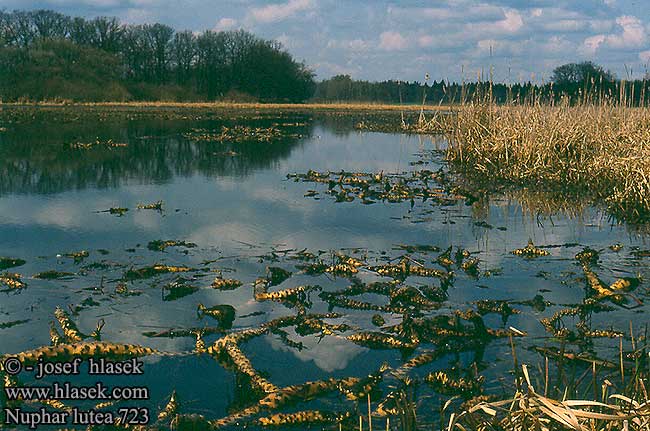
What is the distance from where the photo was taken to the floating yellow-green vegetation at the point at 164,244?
21.3 ft

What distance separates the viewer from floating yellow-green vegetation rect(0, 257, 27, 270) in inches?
222

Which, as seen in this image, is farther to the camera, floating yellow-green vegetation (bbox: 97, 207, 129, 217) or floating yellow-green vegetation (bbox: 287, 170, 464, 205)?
floating yellow-green vegetation (bbox: 287, 170, 464, 205)

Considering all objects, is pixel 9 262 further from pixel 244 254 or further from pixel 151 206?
pixel 151 206

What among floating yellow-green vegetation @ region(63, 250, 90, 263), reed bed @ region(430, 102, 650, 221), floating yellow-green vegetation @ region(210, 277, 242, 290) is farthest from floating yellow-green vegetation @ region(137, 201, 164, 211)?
reed bed @ region(430, 102, 650, 221)

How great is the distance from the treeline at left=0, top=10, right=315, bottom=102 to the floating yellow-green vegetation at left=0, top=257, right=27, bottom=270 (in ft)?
159

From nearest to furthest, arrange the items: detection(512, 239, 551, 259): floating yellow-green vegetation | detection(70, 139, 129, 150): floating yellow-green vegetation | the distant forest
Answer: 1. detection(512, 239, 551, 259): floating yellow-green vegetation
2. detection(70, 139, 129, 150): floating yellow-green vegetation
3. the distant forest

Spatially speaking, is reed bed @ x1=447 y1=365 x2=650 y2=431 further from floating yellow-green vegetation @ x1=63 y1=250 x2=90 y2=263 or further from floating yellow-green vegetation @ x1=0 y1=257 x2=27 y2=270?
floating yellow-green vegetation @ x1=0 y1=257 x2=27 y2=270

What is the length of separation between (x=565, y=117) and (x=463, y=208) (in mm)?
4489

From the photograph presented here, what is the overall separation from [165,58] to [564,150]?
5612cm

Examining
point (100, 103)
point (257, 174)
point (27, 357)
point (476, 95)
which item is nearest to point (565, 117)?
point (476, 95)

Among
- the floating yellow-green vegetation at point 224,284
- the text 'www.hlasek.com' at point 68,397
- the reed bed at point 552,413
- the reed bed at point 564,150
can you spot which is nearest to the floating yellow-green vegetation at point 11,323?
the text 'www.hlasek.com' at point 68,397

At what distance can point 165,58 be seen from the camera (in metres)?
61.8

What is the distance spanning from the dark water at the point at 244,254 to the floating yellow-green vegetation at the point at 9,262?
3.9 inches

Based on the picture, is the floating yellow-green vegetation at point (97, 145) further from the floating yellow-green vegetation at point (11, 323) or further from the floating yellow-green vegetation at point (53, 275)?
the floating yellow-green vegetation at point (11, 323)
